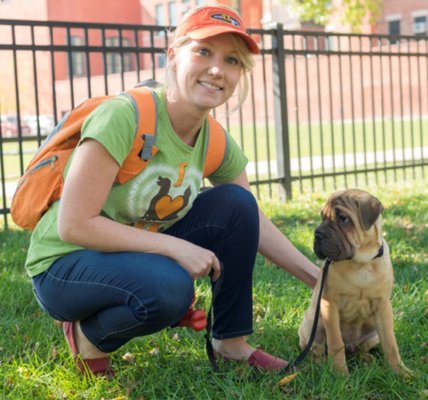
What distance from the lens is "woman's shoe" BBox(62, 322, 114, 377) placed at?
286 cm

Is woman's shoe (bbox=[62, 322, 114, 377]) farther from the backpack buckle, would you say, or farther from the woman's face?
the woman's face

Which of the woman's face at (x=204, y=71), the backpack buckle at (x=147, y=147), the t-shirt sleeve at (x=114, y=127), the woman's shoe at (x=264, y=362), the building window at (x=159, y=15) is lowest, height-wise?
the woman's shoe at (x=264, y=362)

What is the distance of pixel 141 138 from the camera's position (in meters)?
2.66

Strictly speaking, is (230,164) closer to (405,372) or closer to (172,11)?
(405,372)

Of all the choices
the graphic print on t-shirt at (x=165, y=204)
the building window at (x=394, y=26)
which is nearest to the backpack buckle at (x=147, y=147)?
the graphic print on t-shirt at (x=165, y=204)

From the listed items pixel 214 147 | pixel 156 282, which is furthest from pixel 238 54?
pixel 156 282

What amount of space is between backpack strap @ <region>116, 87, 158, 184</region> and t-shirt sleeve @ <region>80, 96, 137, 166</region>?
0.13 feet

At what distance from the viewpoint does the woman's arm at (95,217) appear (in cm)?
251

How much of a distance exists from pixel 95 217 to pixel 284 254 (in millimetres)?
974

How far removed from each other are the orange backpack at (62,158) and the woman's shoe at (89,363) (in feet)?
1.60

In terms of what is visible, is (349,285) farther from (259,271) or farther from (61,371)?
(259,271)

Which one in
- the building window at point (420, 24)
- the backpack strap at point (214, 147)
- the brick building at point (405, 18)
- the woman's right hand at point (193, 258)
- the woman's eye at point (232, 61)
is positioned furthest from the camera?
the building window at point (420, 24)

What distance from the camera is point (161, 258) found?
8.70 feet

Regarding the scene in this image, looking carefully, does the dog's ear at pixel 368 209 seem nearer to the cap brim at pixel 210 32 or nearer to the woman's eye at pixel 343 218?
the woman's eye at pixel 343 218
